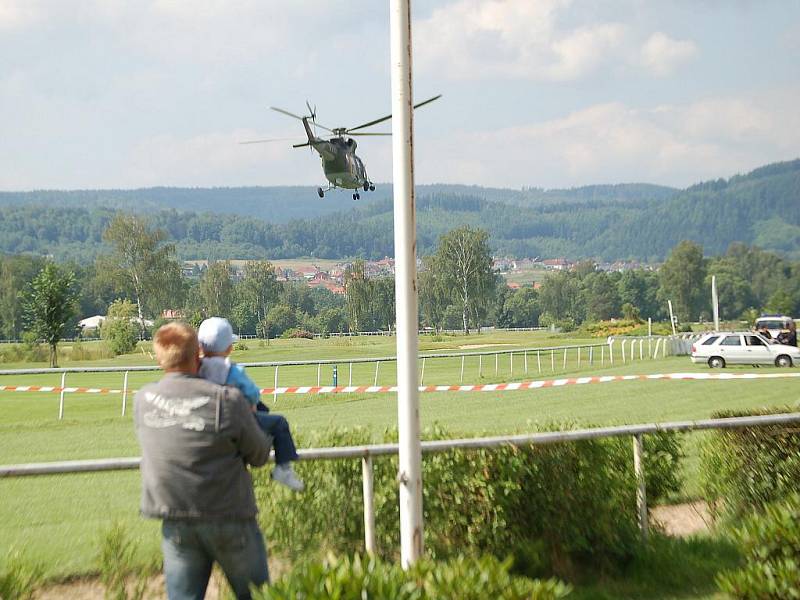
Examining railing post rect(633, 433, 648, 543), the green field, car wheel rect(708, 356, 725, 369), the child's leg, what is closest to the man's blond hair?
the child's leg

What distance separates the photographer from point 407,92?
5625mm

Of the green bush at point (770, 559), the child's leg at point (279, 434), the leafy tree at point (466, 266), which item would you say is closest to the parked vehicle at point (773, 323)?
the green bush at point (770, 559)

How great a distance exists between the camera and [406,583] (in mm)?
4281

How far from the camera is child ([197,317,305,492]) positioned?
15.5 feet

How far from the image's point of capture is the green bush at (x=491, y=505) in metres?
6.23

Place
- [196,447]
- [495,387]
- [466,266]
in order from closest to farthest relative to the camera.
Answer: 1. [196,447]
2. [495,387]
3. [466,266]

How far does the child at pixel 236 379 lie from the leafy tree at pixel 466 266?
131137mm

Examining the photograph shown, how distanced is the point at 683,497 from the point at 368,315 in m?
123

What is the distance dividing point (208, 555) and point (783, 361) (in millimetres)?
37801

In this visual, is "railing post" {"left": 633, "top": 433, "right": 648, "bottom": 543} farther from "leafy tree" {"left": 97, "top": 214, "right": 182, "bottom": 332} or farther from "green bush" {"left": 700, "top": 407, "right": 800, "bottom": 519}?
"leafy tree" {"left": 97, "top": 214, "right": 182, "bottom": 332}

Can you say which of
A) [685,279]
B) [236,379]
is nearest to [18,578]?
[236,379]

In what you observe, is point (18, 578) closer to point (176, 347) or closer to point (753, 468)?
point (176, 347)

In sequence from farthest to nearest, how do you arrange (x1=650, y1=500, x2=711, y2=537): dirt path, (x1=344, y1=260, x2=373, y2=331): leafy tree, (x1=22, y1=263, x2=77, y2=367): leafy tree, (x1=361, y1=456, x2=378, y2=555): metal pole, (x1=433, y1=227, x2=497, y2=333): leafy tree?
(x1=433, y1=227, x2=497, y2=333): leafy tree, (x1=344, y1=260, x2=373, y2=331): leafy tree, (x1=22, y1=263, x2=77, y2=367): leafy tree, (x1=650, y1=500, x2=711, y2=537): dirt path, (x1=361, y1=456, x2=378, y2=555): metal pole

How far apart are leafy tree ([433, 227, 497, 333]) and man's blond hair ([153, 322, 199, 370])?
131592 millimetres
